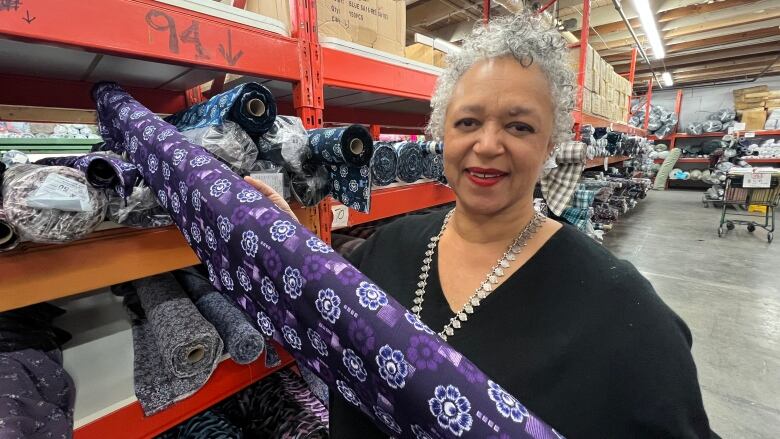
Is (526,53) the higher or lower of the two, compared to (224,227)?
higher

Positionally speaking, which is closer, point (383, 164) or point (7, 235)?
point (7, 235)

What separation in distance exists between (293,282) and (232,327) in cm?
64

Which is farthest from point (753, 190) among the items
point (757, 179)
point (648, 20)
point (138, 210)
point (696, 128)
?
point (138, 210)

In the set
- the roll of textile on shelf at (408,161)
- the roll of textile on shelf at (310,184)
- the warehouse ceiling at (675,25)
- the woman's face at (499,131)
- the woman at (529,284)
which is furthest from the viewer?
the warehouse ceiling at (675,25)

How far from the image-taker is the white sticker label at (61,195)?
0.55m

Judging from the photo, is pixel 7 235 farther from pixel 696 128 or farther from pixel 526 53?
pixel 696 128

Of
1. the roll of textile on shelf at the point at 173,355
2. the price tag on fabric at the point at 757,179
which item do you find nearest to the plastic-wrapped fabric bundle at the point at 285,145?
the roll of textile on shelf at the point at 173,355

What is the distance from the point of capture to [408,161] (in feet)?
5.13

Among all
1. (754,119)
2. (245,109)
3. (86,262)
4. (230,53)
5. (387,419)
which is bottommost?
(387,419)

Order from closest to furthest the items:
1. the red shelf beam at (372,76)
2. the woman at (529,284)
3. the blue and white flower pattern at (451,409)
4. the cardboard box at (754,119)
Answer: the blue and white flower pattern at (451,409), the woman at (529,284), the red shelf beam at (372,76), the cardboard box at (754,119)

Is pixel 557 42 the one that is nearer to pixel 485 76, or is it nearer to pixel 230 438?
pixel 485 76

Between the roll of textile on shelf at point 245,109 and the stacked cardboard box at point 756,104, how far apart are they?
13.0m

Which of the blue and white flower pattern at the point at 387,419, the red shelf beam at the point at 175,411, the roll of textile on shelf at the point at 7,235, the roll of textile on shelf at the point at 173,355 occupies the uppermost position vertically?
the roll of textile on shelf at the point at 7,235

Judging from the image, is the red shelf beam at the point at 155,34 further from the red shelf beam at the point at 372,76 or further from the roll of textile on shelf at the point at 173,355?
the roll of textile on shelf at the point at 173,355
